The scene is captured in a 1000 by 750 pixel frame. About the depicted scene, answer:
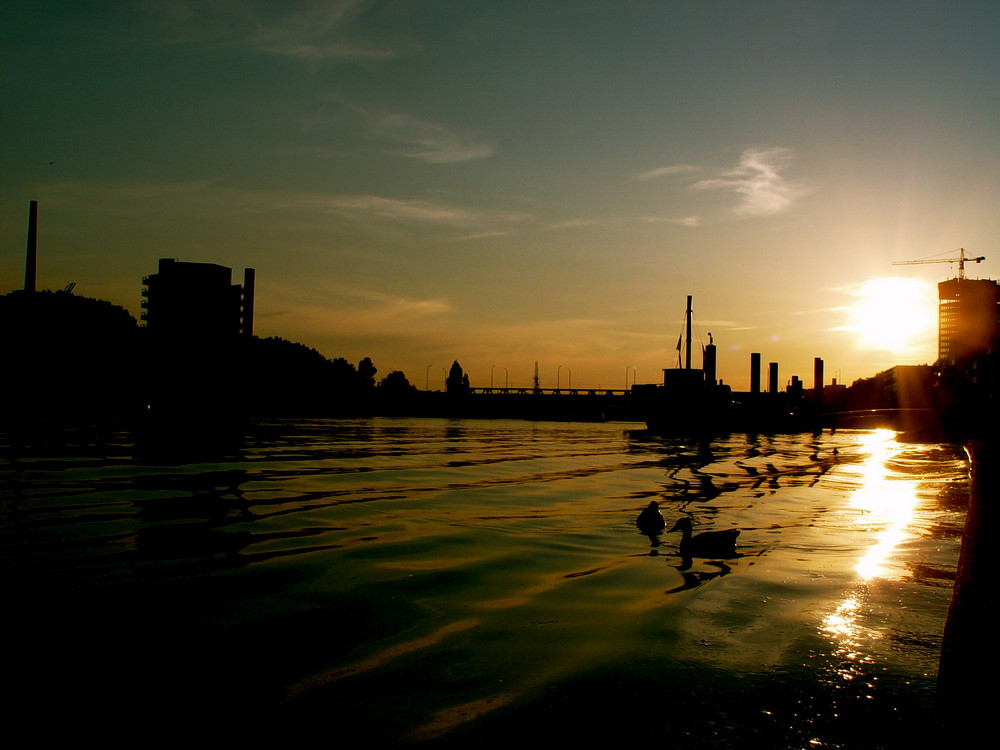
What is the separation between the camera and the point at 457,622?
28.6ft

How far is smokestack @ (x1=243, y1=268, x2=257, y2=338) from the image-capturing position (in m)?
115

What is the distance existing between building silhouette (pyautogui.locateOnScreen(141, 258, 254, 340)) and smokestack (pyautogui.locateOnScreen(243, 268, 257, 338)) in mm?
28353

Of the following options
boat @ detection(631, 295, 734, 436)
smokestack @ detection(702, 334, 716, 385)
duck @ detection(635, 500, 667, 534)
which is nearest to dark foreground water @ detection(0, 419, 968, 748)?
duck @ detection(635, 500, 667, 534)

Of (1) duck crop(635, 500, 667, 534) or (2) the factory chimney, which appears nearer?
(1) duck crop(635, 500, 667, 534)

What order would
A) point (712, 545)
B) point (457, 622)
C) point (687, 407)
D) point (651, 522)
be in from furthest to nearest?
point (687, 407) < point (651, 522) < point (712, 545) < point (457, 622)

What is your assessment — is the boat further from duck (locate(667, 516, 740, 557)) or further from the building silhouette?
duck (locate(667, 516, 740, 557))

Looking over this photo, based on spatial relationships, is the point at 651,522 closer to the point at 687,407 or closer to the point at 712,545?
the point at 712,545

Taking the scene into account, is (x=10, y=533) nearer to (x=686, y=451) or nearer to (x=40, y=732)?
(x=40, y=732)

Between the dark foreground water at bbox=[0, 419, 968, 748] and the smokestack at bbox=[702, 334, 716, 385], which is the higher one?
the smokestack at bbox=[702, 334, 716, 385]

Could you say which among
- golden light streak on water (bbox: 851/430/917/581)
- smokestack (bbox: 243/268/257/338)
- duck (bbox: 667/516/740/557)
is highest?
smokestack (bbox: 243/268/257/338)

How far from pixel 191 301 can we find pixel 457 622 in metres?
84.2

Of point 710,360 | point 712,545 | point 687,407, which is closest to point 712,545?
point 712,545

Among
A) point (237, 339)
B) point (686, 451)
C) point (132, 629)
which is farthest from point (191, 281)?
point (132, 629)

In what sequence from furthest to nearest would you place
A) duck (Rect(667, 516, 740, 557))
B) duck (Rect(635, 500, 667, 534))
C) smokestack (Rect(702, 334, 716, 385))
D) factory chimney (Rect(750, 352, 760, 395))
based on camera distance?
factory chimney (Rect(750, 352, 760, 395)), smokestack (Rect(702, 334, 716, 385)), duck (Rect(635, 500, 667, 534)), duck (Rect(667, 516, 740, 557))
